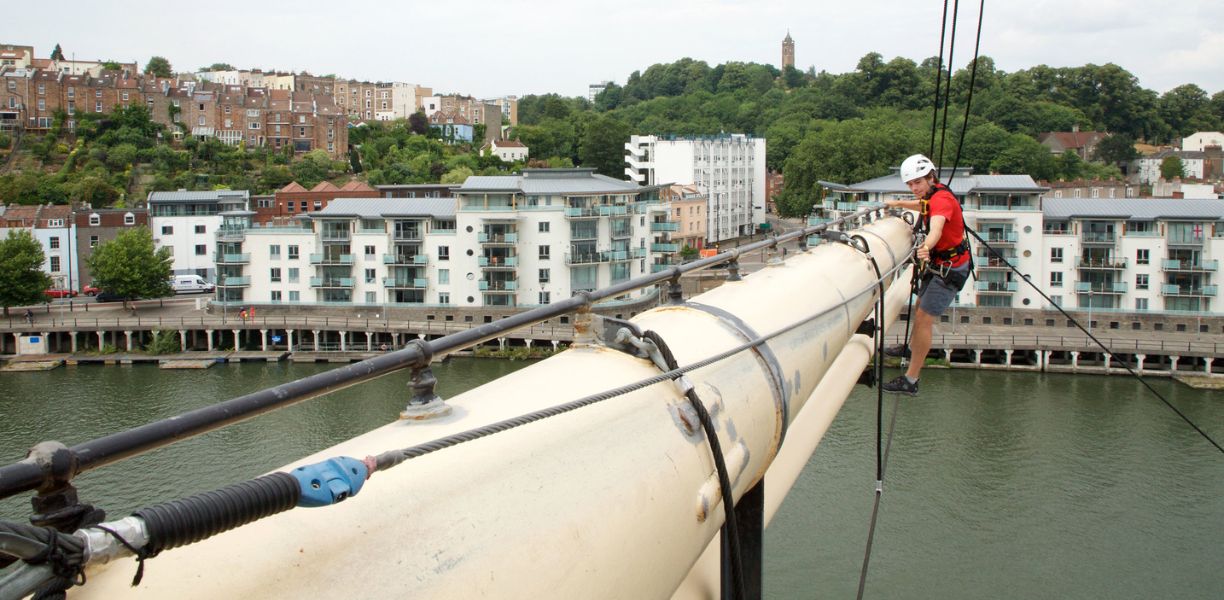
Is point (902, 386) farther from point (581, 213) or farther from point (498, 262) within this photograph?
point (498, 262)

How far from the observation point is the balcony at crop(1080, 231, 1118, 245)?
867 inches

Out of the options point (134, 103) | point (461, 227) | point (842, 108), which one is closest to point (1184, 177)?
point (842, 108)

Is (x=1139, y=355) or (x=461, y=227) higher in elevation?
(x=461, y=227)

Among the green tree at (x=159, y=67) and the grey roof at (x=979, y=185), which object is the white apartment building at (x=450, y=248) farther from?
the green tree at (x=159, y=67)

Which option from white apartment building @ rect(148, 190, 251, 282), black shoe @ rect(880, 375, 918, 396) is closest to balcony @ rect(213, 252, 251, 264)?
white apartment building @ rect(148, 190, 251, 282)

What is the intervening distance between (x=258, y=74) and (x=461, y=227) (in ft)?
143

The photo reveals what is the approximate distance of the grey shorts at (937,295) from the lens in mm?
4133

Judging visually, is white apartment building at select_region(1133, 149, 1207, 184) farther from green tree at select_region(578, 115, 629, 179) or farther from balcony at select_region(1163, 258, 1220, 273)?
balcony at select_region(1163, 258, 1220, 273)

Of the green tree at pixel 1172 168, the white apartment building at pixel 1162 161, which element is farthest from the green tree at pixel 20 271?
the white apartment building at pixel 1162 161

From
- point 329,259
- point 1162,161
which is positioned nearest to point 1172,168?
point 1162,161

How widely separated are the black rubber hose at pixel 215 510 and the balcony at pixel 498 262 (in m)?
22.0

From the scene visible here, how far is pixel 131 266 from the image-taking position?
24156 millimetres

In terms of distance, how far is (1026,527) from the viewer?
1168 centimetres

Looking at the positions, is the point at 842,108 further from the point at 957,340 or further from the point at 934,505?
the point at 934,505
